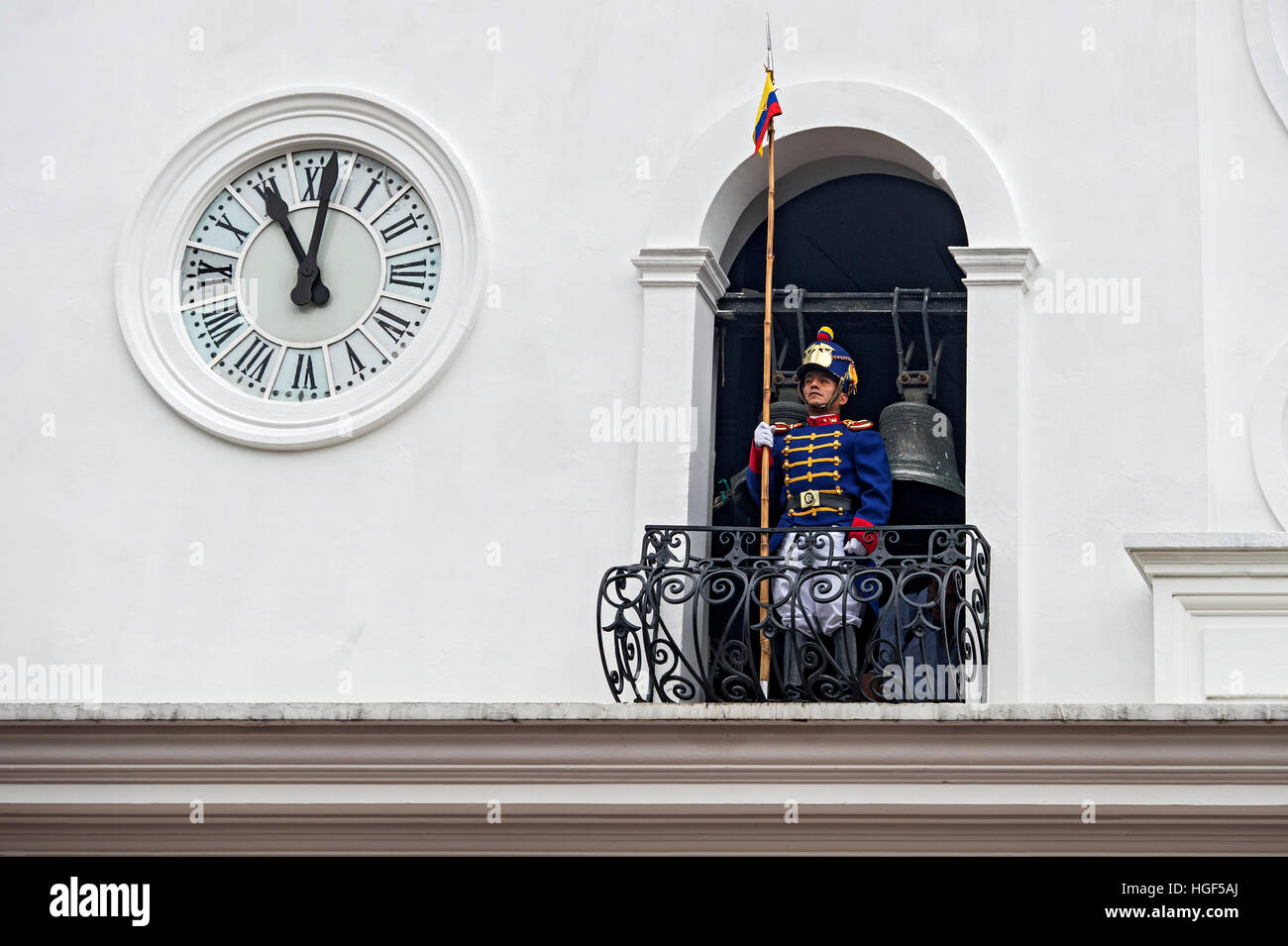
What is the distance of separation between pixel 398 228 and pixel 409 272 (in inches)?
9.3

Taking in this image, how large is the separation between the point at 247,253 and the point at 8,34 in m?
1.74

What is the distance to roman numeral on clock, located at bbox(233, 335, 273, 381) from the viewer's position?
13055mm

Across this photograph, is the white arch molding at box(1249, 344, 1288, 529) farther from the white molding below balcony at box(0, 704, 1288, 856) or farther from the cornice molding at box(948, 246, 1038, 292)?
the white molding below balcony at box(0, 704, 1288, 856)

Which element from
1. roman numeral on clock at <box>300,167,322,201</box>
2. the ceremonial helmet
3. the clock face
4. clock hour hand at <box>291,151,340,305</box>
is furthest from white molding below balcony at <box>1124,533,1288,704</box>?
roman numeral on clock at <box>300,167,322,201</box>

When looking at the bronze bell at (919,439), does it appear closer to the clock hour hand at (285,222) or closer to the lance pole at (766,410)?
the lance pole at (766,410)

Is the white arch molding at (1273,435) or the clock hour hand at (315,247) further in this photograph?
the clock hour hand at (315,247)

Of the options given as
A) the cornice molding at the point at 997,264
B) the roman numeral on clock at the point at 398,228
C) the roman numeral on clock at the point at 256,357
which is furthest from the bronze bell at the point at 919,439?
the roman numeral on clock at the point at 256,357

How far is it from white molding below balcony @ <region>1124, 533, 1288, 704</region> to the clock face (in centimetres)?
375

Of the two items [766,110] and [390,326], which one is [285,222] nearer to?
[390,326]

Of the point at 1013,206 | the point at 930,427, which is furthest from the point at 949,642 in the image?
the point at 1013,206

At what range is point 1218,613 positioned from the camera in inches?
462

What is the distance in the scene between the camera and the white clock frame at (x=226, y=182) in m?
12.8

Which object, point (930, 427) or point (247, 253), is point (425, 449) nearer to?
point (247, 253)

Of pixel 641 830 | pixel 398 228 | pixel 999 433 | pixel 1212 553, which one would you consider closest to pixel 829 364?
pixel 999 433
